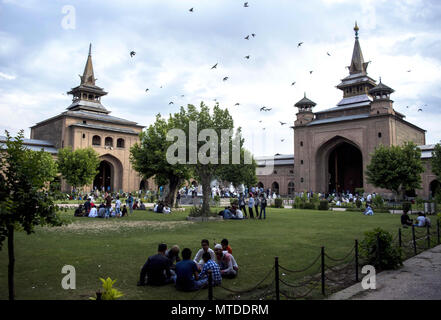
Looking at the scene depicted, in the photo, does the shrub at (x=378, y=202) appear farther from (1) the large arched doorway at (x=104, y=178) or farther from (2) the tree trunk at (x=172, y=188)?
(1) the large arched doorway at (x=104, y=178)

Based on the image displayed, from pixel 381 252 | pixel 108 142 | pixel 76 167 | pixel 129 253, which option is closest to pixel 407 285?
pixel 381 252

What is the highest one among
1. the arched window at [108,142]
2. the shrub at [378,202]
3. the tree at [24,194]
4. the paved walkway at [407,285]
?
the arched window at [108,142]

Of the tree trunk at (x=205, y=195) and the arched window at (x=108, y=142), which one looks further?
the arched window at (x=108, y=142)

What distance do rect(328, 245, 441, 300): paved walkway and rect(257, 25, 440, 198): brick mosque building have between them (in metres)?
35.8

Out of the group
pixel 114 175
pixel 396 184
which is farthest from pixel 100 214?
pixel 114 175

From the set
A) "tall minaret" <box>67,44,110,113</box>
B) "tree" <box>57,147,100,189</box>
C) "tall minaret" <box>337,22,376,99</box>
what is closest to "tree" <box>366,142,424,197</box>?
"tall minaret" <box>337,22,376,99</box>

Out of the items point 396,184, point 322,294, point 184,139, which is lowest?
point 322,294

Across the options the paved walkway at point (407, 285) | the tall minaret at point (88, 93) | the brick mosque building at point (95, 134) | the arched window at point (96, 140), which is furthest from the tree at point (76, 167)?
the paved walkway at point (407, 285)

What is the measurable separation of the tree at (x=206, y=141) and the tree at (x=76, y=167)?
22.9 m

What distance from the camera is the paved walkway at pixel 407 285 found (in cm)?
525

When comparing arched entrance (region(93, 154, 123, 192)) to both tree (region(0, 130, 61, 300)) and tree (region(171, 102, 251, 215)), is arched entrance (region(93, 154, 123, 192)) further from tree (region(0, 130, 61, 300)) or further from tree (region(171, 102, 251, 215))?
tree (region(0, 130, 61, 300))
